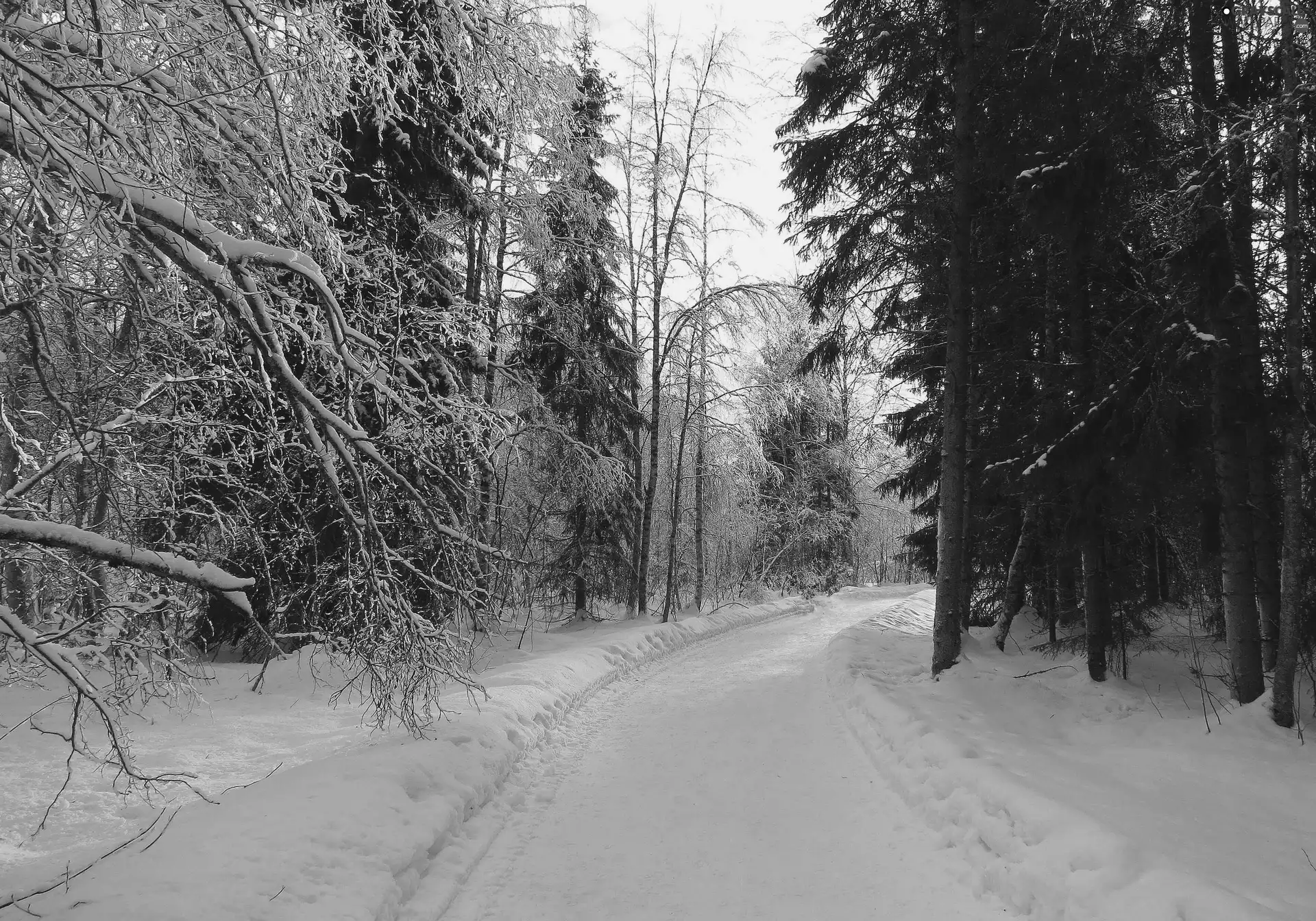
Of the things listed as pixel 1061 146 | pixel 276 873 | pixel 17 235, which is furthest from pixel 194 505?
pixel 1061 146

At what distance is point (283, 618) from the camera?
809 centimetres

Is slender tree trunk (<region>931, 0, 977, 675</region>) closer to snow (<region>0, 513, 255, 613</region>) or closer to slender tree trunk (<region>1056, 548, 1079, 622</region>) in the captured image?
slender tree trunk (<region>1056, 548, 1079, 622</region>)

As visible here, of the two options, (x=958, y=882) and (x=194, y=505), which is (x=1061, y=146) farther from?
(x=194, y=505)

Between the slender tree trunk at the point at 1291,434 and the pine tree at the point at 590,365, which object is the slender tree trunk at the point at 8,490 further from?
the slender tree trunk at the point at 1291,434

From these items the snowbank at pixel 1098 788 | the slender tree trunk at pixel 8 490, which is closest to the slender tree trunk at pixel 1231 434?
the snowbank at pixel 1098 788

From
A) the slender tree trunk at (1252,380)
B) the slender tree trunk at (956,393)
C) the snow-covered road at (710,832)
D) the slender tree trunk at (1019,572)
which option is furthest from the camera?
the slender tree trunk at (1019,572)

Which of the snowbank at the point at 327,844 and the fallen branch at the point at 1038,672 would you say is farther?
the fallen branch at the point at 1038,672

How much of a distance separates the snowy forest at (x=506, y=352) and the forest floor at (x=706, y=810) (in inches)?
3.7

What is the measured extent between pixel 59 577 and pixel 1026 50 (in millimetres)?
11533

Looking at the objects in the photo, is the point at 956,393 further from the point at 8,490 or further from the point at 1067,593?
the point at 8,490

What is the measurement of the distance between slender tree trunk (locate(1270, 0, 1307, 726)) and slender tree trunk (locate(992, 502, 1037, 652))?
3132 millimetres

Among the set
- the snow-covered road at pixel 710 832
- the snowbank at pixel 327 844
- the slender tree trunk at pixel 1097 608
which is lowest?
the snow-covered road at pixel 710 832

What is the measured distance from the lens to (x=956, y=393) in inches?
362

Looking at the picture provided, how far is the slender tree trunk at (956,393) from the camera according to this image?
9141 millimetres
